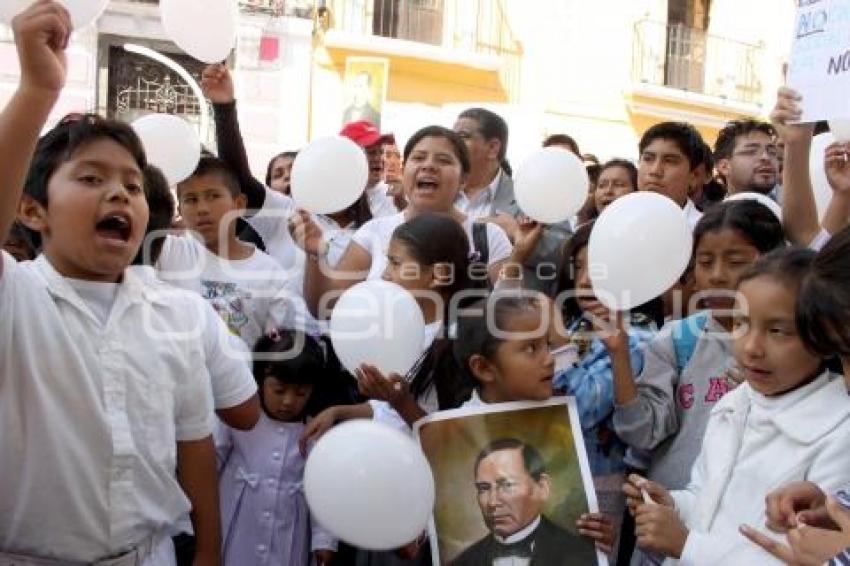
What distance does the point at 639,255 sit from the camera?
2020mm

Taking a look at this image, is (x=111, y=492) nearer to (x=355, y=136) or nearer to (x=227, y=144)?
(x=227, y=144)

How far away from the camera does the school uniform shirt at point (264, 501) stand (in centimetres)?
222

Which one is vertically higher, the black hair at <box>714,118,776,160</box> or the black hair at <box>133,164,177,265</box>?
the black hair at <box>714,118,776,160</box>

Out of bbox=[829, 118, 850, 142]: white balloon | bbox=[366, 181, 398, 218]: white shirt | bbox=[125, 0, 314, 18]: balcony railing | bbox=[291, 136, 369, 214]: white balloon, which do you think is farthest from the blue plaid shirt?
bbox=[125, 0, 314, 18]: balcony railing

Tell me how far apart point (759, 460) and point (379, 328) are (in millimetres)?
782

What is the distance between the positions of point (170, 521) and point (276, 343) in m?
0.84

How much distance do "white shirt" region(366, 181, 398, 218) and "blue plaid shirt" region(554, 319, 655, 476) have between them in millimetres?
1789

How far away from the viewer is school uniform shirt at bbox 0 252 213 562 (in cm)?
146

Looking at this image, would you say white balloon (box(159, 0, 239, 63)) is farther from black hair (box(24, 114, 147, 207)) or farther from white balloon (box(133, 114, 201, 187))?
black hair (box(24, 114, 147, 207))

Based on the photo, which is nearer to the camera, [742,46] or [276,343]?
[276,343]

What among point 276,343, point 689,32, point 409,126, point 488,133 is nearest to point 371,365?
point 276,343

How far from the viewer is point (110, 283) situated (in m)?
1.62

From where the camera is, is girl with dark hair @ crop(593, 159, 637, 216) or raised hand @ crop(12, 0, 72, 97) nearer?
raised hand @ crop(12, 0, 72, 97)

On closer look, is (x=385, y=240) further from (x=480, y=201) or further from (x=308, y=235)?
(x=480, y=201)
